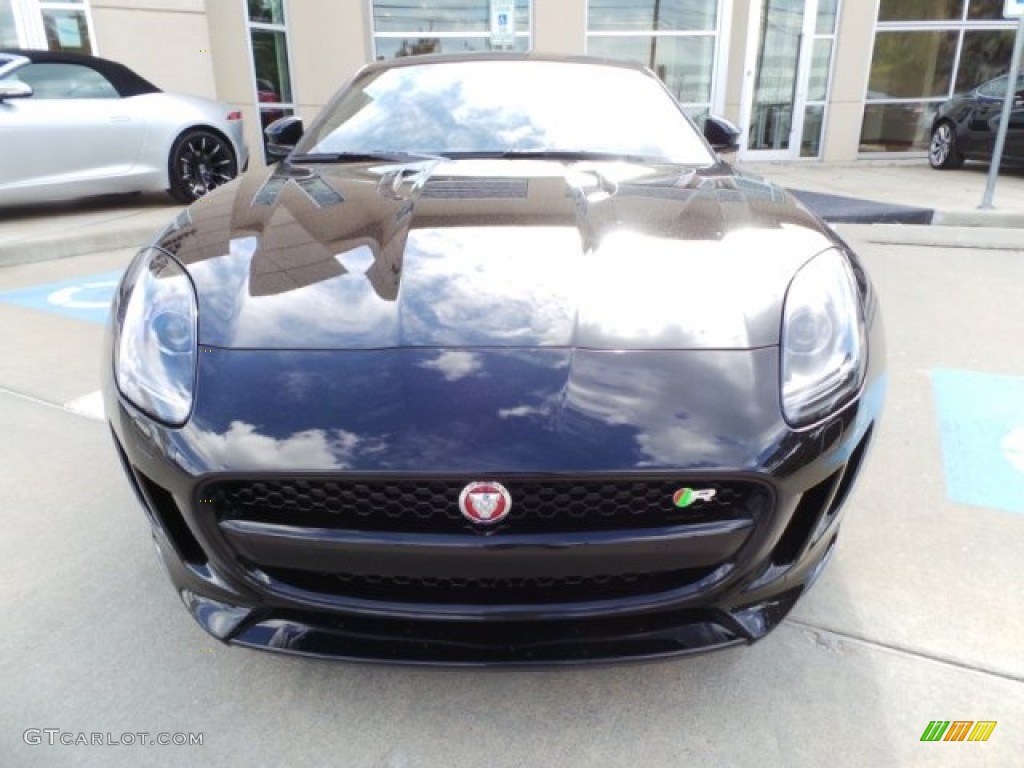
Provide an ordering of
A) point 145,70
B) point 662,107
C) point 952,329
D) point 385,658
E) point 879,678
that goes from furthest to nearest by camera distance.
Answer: point 145,70 < point 952,329 < point 662,107 < point 879,678 < point 385,658

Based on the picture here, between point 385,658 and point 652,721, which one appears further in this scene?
point 652,721

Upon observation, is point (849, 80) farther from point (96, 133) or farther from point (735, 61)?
point (96, 133)

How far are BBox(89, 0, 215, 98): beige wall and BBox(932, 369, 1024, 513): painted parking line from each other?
30.1ft

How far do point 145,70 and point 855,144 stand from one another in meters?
10.2

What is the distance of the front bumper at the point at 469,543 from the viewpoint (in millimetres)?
1359

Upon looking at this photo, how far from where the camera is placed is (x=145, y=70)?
9.19 meters

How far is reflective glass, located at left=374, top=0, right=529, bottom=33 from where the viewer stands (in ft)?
37.0

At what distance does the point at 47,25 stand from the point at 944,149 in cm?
1167

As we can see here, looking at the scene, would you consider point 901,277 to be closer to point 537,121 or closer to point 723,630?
point 537,121

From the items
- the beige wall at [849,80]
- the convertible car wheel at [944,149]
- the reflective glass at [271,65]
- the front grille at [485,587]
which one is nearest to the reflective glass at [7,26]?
the reflective glass at [271,65]

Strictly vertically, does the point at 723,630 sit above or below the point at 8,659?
above

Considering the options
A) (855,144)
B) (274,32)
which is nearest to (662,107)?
(274,32)

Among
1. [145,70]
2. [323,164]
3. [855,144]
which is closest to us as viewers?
[323,164]

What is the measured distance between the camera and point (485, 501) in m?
1.35
